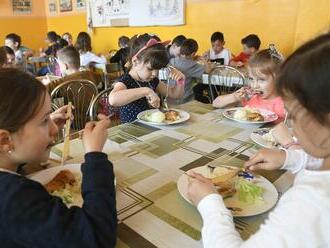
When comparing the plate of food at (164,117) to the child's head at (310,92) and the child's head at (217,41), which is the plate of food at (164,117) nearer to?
the child's head at (310,92)

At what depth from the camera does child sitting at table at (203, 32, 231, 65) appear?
412cm

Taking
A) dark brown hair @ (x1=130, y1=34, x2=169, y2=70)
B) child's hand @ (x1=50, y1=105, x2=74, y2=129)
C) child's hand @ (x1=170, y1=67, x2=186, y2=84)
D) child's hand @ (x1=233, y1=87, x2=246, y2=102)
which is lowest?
child's hand @ (x1=233, y1=87, x2=246, y2=102)

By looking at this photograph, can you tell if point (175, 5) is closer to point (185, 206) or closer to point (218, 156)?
point (218, 156)

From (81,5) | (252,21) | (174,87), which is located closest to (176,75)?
(174,87)

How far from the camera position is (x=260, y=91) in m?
1.68

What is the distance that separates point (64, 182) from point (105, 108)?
130cm

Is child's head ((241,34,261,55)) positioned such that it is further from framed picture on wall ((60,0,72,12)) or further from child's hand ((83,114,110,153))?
framed picture on wall ((60,0,72,12))

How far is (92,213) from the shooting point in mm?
604

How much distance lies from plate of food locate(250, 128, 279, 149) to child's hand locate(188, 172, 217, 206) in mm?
476

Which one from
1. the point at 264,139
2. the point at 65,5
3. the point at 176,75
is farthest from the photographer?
the point at 65,5

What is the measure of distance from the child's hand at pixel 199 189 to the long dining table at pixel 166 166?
44mm

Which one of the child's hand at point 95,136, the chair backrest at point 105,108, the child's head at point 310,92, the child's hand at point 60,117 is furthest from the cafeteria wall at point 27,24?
the child's head at point 310,92

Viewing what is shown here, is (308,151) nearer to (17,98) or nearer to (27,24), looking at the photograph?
(17,98)

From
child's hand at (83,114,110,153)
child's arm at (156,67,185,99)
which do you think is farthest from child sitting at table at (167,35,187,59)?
child's hand at (83,114,110,153)
